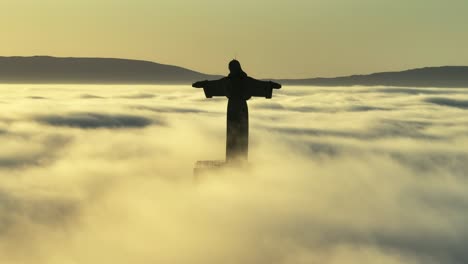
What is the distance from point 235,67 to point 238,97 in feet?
1.90

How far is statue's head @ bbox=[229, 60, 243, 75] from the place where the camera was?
13141 millimetres

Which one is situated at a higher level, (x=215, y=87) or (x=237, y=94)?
(x=215, y=87)

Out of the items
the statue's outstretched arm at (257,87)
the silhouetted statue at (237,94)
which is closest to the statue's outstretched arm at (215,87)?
the silhouetted statue at (237,94)

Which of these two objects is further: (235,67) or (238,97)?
(238,97)

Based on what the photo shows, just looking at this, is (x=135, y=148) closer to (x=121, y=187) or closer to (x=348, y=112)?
(x=121, y=187)

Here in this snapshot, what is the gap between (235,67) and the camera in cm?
1316

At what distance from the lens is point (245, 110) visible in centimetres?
1338

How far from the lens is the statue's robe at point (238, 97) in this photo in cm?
1326

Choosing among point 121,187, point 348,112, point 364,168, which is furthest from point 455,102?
point 121,187

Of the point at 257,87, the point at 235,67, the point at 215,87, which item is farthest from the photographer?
the point at 215,87

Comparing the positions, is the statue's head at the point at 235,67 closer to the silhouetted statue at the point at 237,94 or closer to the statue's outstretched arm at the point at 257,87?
the silhouetted statue at the point at 237,94

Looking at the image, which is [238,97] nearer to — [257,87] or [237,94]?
[237,94]

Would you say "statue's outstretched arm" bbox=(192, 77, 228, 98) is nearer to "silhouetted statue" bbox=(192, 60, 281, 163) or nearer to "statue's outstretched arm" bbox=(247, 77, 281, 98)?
"silhouetted statue" bbox=(192, 60, 281, 163)

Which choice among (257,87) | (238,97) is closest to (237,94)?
(238,97)
